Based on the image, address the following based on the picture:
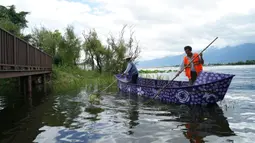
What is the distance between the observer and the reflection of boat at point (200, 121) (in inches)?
224

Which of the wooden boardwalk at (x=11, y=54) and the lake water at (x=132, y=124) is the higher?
the wooden boardwalk at (x=11, y=54)

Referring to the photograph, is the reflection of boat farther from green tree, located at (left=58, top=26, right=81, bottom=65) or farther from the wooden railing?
green tree, located at (left=58, top=26, right=81, bottom=65)

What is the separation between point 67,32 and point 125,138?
35.0m

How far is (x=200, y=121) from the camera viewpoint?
691 cm

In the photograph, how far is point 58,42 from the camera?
38562 millimetres

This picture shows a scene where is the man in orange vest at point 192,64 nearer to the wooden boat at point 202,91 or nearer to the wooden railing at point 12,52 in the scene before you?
the wooden boat at point 202,91

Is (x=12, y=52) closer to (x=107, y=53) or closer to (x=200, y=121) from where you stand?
(x=200, y=121)

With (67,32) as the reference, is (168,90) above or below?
below

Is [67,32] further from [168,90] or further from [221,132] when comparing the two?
[221,132]

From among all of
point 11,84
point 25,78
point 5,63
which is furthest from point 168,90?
point 11,84

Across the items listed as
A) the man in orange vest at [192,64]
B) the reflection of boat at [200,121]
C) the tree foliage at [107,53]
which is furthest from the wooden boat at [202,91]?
the tree foliage at [107,53]

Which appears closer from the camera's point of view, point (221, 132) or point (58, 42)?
point (221, 132)

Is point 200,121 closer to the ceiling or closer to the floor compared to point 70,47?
closer to the floor

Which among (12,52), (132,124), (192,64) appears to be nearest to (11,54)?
(12,52)
